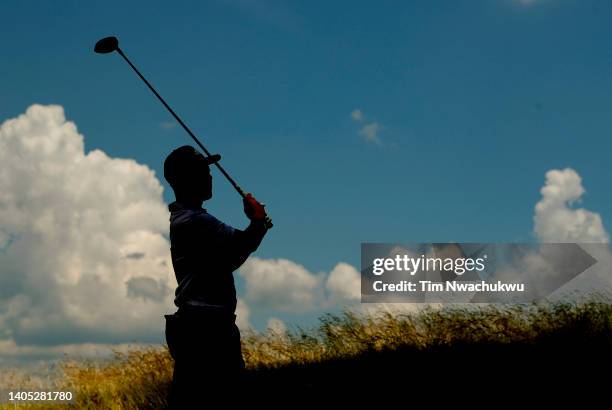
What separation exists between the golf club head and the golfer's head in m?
2.84

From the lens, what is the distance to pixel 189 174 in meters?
5.95

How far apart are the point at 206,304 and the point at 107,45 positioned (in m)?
3.95

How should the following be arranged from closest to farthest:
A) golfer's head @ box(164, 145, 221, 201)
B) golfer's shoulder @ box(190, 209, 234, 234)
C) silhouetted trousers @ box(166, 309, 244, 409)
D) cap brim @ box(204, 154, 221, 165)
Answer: silhouetted trousers @ box(166, 309, 244, 409) → golfer's shoulder @ box(190, 209, 234, 234) → golfer's head @ box(164, 145, 221, 201) → cap brim @ box(204, 154, 221, 165)

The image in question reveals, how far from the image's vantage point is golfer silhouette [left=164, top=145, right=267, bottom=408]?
5551 mm

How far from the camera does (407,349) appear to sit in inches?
406

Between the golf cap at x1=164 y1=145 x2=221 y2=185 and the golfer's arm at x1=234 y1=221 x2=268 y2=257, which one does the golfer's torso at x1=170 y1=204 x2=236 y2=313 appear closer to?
the golfer's arm at x1=234 y1=221 x2=268 y2=257

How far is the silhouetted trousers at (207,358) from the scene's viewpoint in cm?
554

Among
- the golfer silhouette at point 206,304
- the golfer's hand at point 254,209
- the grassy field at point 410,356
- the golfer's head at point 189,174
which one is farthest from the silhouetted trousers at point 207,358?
the grassy field at point 410,356

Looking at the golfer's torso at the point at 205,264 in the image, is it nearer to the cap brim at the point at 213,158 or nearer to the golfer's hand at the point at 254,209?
the golfer's hand at the point at 254,209

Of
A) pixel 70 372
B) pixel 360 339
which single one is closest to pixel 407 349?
pixel 360 339

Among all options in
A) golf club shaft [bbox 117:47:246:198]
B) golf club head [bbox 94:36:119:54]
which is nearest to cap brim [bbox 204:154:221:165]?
golf club shaft [bbox 117:47:246:198]

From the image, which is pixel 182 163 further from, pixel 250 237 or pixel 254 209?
pixel 250 237

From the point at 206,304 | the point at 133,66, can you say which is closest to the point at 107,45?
the point at 133,66

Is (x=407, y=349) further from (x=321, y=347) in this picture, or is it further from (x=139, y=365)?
(x=139, y=365)
